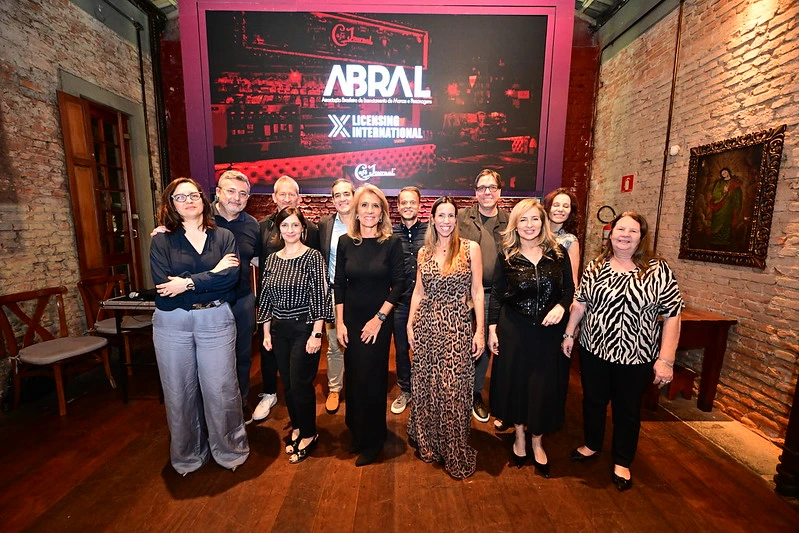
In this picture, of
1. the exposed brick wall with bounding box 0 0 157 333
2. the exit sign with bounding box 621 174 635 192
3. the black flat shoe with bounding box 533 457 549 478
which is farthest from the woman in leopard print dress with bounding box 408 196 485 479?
the exposed brick wall with bounding box 0 0 157 333

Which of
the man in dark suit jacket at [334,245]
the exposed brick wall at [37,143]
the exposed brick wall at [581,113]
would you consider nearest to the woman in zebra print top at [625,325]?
the man in dark suit jacket at [334,245]

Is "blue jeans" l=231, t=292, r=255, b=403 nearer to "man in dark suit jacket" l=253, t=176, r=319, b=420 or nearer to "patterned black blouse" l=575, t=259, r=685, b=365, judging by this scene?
"man in dark suit jacket" l=253, t=176, r=319, b=420

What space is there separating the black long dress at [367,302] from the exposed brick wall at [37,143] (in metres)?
3.60

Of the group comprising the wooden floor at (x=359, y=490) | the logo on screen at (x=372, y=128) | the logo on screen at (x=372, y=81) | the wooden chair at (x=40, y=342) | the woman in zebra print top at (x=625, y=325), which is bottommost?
the wooden floor at (x=359, y=490)

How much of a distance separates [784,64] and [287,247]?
4.31 metres

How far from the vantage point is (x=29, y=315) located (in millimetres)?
3486

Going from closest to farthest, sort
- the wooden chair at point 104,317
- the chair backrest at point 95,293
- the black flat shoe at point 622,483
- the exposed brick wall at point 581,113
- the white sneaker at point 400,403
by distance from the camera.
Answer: the black flat shoe at point 622,483 < the white sneaker at point 400,403 < the wooden chair at point 104,317 < the chair backrest at point 95,293 < the exposed brick wall at point 581,113

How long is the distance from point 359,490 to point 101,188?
197 inches

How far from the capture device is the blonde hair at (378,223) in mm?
2270

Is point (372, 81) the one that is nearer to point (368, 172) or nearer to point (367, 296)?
point (368, 172)

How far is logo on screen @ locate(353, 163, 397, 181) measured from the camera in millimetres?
4746

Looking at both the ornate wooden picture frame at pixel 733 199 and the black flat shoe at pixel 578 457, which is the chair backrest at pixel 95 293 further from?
the ornate wooden picture frame at pixel 733 199

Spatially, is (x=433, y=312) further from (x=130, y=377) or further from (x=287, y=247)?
(x=130, y=377)

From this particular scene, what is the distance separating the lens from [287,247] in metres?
2.41
